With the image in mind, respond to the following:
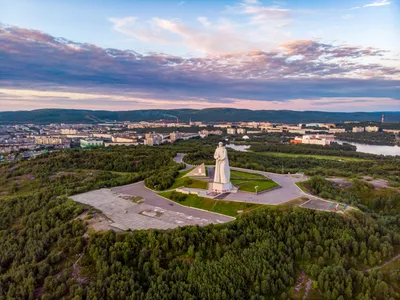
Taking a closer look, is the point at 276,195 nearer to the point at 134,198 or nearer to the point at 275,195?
the point at 275,195

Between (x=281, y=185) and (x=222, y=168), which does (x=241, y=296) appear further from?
(x=281, y=185)

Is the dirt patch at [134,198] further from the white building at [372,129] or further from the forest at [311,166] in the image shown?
the white building at [372,129]

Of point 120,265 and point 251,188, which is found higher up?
point 251,188

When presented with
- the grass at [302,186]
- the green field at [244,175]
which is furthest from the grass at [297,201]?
the green field at [244,175]

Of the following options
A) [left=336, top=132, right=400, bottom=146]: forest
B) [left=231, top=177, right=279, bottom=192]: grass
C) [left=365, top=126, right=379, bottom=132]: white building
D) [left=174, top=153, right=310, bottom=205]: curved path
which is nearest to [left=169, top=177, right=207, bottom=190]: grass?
[left=231, top=177, right=279, bottom=192]: grass

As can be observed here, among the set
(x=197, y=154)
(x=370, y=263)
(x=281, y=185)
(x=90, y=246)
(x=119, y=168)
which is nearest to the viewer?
(x=370, y=263)

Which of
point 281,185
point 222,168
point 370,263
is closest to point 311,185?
point 281,185

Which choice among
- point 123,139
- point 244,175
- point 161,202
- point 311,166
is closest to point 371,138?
point 311,166
